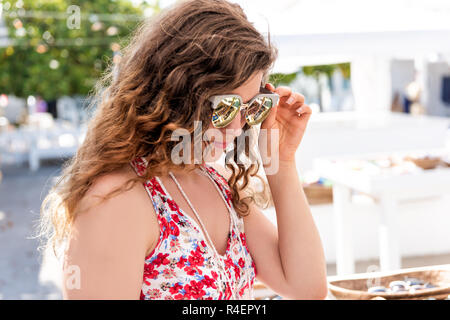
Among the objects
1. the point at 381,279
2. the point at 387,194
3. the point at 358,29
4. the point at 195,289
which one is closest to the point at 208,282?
the point at 195,289

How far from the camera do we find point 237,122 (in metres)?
1.17

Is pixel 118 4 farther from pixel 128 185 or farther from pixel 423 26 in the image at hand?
pixel 128 185

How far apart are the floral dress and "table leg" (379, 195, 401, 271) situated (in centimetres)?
202

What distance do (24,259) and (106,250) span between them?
13.9 feet

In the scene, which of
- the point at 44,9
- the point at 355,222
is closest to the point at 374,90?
the point at 355,222

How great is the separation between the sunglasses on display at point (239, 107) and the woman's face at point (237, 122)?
0.01m

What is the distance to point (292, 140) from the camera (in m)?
1.38

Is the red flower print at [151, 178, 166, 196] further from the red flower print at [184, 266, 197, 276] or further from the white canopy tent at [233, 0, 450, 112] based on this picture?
the white canopy tent at [233, 0, 450, 112]

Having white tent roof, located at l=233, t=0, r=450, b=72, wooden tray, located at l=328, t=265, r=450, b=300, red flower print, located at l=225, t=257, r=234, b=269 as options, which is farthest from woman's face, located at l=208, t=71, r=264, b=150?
white tent roof, located at l=233, t=0, r=450, b=72

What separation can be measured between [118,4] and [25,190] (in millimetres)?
6572

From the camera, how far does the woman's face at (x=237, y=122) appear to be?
3.78 feet

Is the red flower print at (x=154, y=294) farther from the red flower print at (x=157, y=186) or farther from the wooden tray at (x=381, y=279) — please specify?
the wooden tray at (x=381, y=279)

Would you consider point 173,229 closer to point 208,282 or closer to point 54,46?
point 208,282

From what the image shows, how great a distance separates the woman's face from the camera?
1.15m
